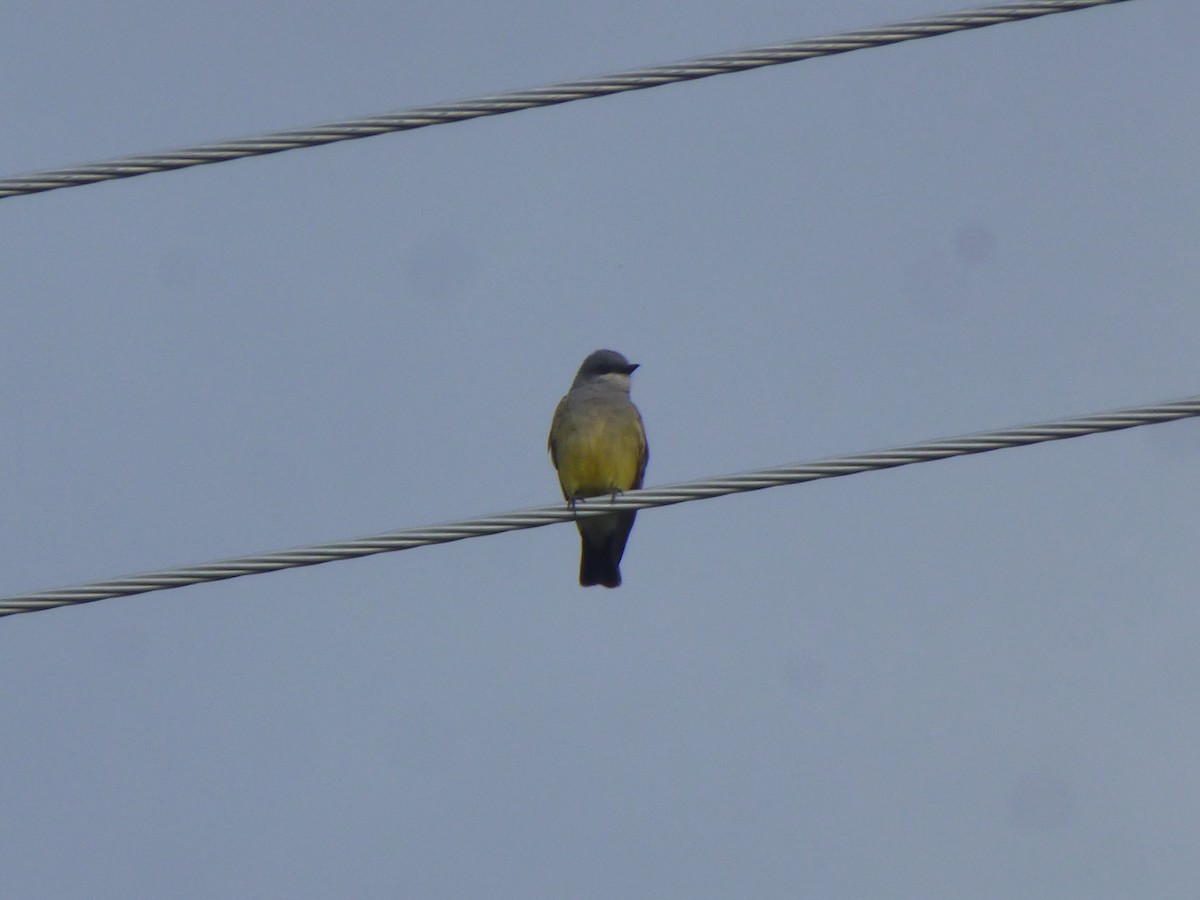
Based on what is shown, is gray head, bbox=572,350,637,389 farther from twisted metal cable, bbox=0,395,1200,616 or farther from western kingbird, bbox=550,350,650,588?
twisted metal cable, bbox=0,395,1200,616

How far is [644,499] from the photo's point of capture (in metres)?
5.75

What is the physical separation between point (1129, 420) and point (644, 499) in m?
1.45

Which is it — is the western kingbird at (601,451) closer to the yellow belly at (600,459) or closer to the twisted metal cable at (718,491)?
the yellow belly at (600,459)

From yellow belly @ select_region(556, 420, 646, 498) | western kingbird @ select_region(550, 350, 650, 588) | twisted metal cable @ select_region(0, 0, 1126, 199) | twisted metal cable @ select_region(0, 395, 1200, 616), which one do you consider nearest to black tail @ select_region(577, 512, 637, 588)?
western kingbird @ select_region(550, 350, 650, 588)

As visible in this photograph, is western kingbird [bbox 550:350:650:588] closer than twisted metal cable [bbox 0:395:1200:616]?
No

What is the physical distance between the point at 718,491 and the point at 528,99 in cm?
124

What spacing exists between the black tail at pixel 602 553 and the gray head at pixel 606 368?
29.7 inches

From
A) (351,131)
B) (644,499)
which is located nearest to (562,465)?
(644,499)

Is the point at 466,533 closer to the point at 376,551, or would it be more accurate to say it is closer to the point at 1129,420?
the point at 376,551

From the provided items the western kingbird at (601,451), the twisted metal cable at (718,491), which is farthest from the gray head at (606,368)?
the twisted metal cable at (718,491)

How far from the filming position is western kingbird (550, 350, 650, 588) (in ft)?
31.4

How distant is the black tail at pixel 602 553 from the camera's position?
33.2 ft

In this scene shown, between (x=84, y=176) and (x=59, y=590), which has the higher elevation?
(x=84, y=176)

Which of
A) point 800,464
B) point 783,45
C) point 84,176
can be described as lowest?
point 800,464
